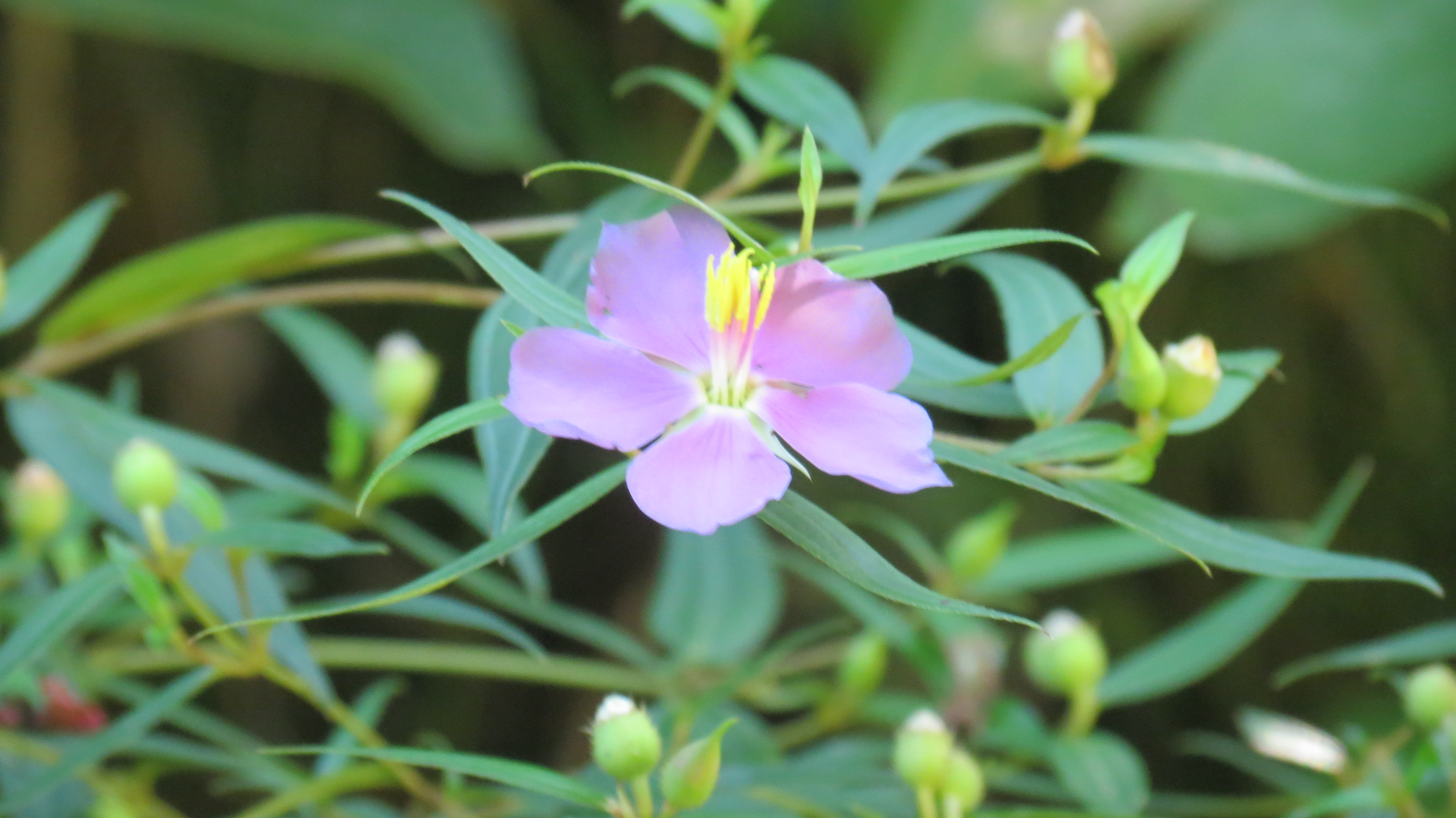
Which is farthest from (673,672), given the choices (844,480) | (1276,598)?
(844,480)

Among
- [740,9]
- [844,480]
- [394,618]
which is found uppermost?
[844,480]

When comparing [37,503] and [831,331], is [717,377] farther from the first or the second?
[37,503]

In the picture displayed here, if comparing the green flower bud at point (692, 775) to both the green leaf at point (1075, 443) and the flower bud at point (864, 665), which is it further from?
the flower bud at point (864, 665)

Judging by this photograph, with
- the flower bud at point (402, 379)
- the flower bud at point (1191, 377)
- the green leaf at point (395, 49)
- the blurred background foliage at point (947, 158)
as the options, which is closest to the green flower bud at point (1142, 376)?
the flower bud at point (1191, 377)

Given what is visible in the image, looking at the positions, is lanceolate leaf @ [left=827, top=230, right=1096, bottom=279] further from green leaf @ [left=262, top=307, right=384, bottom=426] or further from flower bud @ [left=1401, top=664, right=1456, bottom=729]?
green leaf @ [left=262, top=307, right=384, bottom=426]

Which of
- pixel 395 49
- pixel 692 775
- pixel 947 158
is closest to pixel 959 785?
pixel 692 775

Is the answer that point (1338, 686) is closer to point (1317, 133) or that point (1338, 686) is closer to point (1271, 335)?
point (1271, 335)
